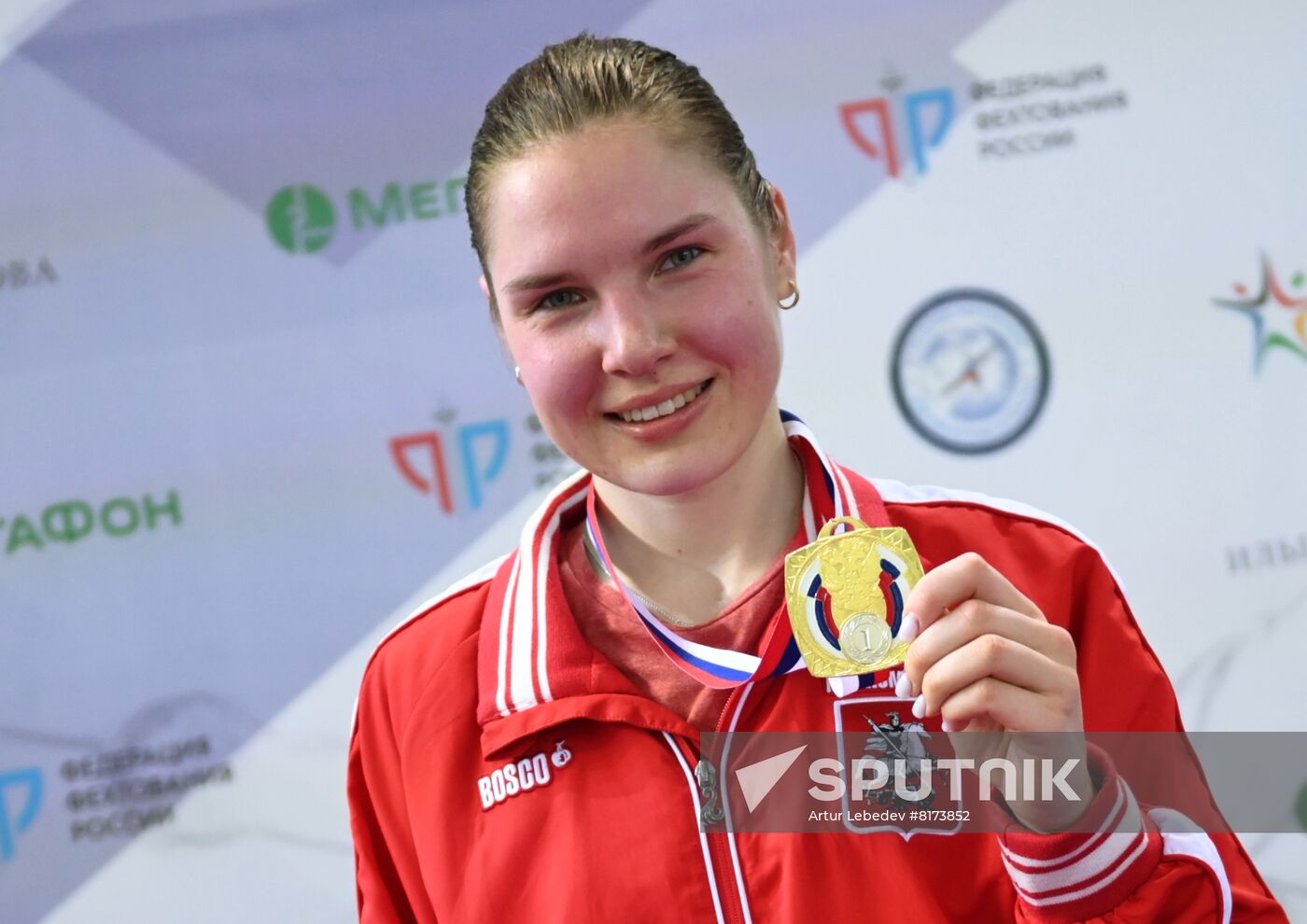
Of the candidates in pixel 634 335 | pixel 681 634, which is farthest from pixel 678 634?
pixel 634 335

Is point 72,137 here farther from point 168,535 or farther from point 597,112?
point 597,112

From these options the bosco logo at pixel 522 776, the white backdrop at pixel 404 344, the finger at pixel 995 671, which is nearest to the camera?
the finger at pixel 995 671

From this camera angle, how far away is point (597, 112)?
42.4 inches

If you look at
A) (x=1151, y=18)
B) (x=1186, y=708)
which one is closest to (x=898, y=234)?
(x=1151, y=18)

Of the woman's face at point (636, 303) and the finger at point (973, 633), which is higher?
the woman's face at point (636, 303)

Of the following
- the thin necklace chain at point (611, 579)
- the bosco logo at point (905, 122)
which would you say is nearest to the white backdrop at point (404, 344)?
the bosco logo at point (905, 122)

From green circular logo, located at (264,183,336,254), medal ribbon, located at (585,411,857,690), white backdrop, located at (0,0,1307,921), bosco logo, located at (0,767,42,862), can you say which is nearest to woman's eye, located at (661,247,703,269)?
medal ribbon, located at (585,411,857,690)

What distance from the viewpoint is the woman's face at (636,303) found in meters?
1.05

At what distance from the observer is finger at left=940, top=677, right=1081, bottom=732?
912 mm

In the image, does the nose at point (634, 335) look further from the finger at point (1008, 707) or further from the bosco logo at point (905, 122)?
the bosco logo at point (905, 122)

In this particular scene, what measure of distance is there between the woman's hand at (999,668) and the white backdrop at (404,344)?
122cm

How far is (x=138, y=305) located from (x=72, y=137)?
0.99ft

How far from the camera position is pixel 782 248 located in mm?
1225

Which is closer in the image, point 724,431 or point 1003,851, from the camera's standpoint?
point 1003,851
